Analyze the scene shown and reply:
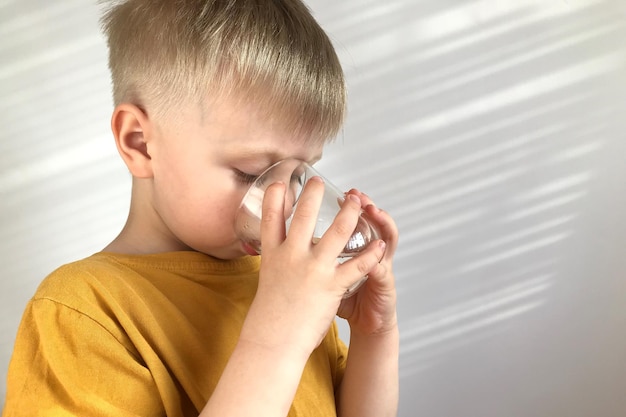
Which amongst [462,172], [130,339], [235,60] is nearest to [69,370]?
[130,339]

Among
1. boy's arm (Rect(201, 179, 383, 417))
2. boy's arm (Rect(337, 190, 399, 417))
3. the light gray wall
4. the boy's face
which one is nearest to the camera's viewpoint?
boy's arm (Rect(201, 179, 383, 417))

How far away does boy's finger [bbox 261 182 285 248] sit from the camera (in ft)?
1.80

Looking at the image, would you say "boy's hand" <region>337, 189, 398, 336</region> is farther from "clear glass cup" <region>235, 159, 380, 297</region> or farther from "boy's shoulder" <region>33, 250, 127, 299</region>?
"boy's shoulder" <region>33, 250, 127, 299</region>

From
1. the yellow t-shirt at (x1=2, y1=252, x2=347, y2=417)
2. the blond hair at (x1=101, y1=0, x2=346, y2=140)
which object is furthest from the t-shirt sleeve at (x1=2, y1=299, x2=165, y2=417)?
the blond hair at (x1=101, y1=0, x2=346, y2=140)

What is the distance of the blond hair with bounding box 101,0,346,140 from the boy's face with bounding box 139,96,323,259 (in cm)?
2

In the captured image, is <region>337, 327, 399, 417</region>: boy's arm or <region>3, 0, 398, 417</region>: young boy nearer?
<region>3, 0, 398, 417</region>: young boy

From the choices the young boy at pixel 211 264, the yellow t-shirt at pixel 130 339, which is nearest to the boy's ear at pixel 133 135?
the young boy at pixel 211 264

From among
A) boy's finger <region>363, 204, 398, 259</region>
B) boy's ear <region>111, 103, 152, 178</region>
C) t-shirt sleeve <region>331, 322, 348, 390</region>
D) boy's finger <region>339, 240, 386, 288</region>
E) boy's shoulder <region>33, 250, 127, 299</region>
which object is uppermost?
boy's ear <region>111, 103, 152, 178</region>

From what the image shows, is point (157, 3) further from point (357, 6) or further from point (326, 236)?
point (357, 6)

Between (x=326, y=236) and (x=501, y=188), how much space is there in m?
0.73

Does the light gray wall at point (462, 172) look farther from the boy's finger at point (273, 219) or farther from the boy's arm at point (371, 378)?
the boy's finger at point (273, 219)

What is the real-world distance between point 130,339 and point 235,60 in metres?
0.30

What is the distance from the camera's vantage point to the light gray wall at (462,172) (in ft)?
3.57

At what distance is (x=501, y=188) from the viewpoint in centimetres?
117
